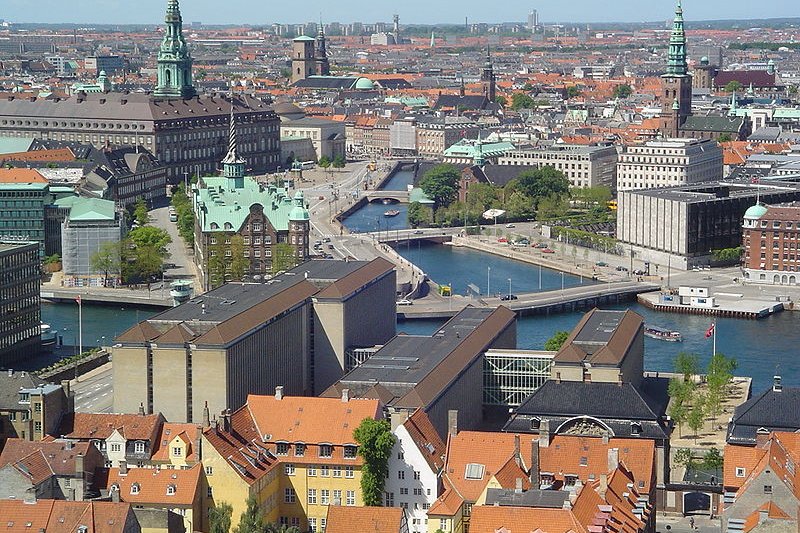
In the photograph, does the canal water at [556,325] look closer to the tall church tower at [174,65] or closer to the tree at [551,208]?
the tree at [551,208]

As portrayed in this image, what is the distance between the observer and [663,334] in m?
56.0

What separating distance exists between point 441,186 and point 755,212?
72.5 feet

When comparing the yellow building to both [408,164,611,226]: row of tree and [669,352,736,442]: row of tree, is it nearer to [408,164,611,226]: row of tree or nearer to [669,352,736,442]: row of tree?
[669,352,736,442]: row of tree

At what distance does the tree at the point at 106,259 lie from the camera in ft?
206

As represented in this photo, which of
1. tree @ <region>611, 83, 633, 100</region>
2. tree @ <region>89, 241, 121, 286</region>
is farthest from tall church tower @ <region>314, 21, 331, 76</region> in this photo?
tree @ <region>89, 241, 121, 286</region>

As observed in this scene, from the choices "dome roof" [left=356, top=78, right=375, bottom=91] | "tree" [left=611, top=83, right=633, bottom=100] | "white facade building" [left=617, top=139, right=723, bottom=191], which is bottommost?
"white facade building" [left=617, top=139, right=723, bottom=191]

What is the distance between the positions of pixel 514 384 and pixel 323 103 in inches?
3800

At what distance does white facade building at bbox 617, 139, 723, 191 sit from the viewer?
86.2 metres

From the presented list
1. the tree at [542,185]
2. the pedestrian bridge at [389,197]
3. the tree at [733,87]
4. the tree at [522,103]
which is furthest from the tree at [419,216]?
the tree at [733,87]

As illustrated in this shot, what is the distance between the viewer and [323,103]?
13762cm

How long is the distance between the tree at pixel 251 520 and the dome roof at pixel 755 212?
128ft

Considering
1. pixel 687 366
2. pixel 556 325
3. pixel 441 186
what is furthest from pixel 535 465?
pixel 441 186

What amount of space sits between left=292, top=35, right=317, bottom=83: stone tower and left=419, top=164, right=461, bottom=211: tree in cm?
7436

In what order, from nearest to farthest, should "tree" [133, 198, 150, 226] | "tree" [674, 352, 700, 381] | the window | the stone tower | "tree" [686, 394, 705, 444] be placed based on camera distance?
1. the window
2. "tree" [686, 394, 705, 444]
3. "tree" [674, 352, 700, 381]
4. "tree" [133, 198, 150, 226]
5. the stone tower
